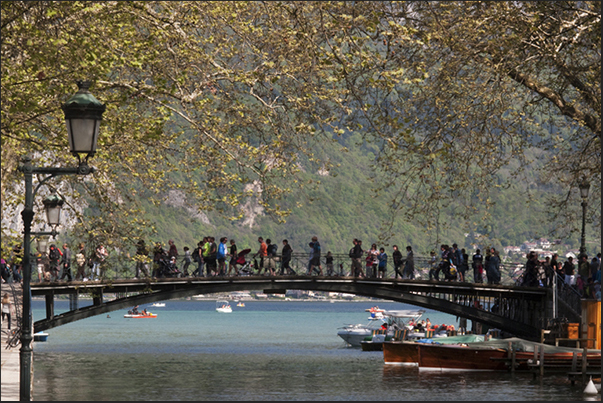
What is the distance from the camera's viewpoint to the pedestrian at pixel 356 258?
4528cm

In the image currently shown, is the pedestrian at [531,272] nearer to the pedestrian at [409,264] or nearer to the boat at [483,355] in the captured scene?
the boat at [483,355]

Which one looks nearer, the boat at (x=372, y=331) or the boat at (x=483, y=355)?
the boat at (x=483, y=355)

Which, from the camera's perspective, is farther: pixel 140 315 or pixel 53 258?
pixel 140 315

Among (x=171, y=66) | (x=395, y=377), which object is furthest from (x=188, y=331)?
(x=171, y=66)

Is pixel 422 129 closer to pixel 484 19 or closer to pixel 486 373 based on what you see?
pixel 484 19

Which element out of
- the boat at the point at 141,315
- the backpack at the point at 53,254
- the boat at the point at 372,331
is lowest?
the boat at the point at 141,315

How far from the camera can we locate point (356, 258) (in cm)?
4594

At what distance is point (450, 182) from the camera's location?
76.2 feet

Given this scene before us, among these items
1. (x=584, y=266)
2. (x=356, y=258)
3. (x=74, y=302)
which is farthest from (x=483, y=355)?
(x=74, y=302)

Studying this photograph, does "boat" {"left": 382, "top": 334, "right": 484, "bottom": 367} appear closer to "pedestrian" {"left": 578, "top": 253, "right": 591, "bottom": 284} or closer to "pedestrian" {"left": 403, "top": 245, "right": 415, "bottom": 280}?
"pedestrian" {"left": 403, "top": 245, "right": 415, "bottom": 280}

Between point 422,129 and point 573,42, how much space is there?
390cm

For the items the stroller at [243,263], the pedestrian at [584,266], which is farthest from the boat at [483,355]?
the stroller at [243,263]

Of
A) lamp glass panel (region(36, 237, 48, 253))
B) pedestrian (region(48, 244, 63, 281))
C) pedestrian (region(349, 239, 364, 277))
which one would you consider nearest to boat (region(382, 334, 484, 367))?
pedestrian (region(349, 239, 364, 277))

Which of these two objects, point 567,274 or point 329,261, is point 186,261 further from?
point 567,274
